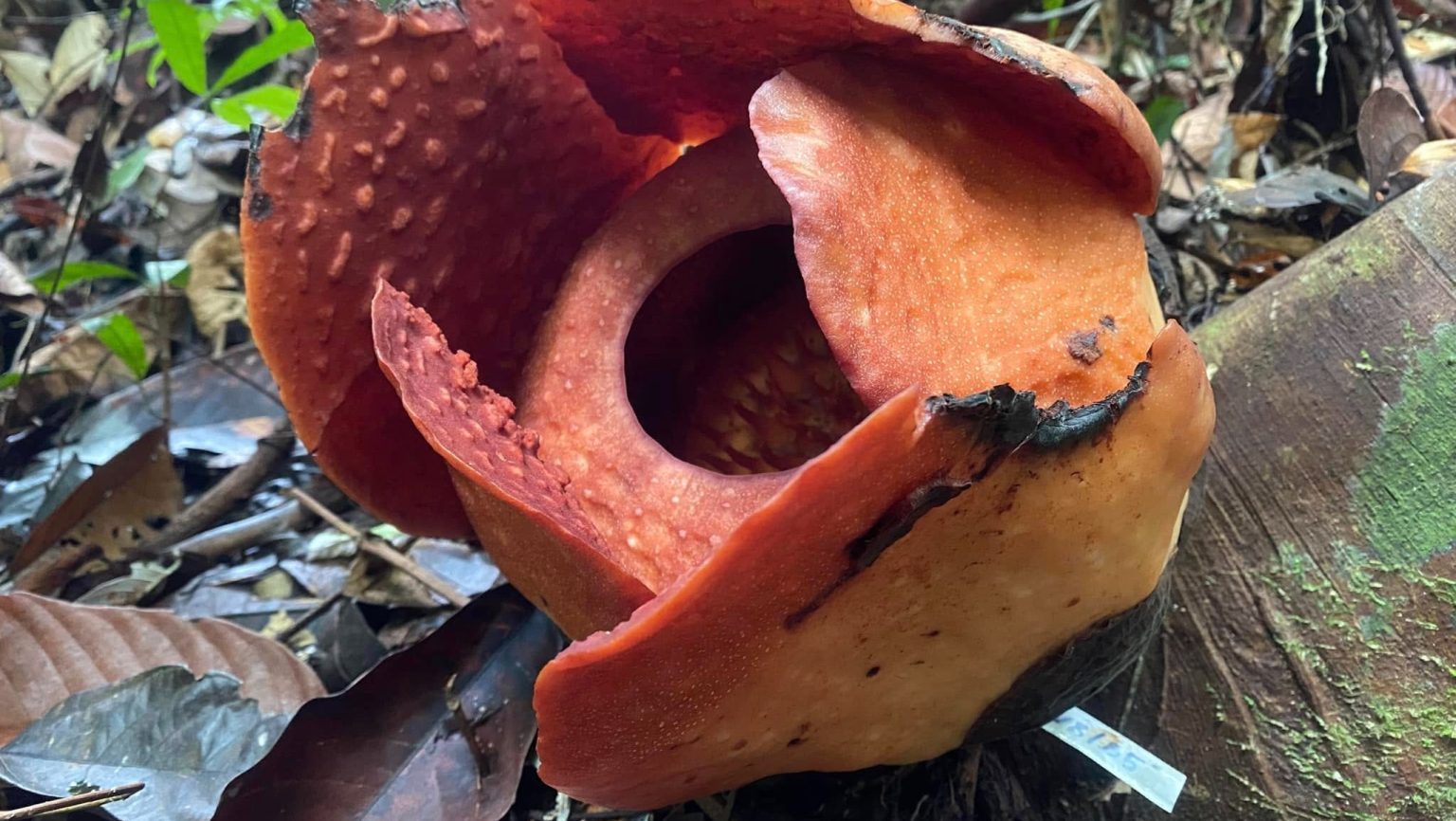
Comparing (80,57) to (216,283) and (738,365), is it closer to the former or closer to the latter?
(216,283)

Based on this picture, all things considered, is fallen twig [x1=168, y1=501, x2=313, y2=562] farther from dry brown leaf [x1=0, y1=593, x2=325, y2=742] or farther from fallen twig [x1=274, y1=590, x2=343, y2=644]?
dry brown leaf [x1=0, y1=593, x2=325, y2=742]

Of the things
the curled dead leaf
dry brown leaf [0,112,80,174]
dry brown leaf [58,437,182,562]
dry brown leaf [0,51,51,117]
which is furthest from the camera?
dry brown leaf [0,51,51,117]

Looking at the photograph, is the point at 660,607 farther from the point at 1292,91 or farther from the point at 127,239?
the point at 127,239

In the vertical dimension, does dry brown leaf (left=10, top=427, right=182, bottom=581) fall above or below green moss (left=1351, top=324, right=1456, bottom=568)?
below

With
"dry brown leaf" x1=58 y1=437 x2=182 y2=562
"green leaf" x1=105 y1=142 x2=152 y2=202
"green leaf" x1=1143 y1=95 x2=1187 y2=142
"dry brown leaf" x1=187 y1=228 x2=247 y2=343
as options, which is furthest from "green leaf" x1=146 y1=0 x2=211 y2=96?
"green leaf" x1=1143 y1=95 x2=1187 y2=142

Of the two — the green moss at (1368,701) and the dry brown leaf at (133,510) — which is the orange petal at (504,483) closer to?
the green moss at (1368,701)

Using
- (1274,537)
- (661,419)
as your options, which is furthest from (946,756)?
(661,419)

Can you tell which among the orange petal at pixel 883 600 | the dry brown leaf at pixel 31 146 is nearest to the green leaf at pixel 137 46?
the dry brown leaf at pixel 31 146
